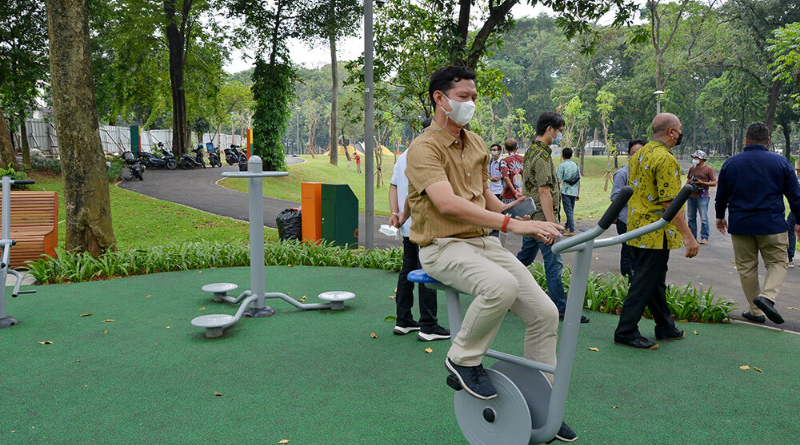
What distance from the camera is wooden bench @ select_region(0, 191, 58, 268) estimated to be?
24.3 feet

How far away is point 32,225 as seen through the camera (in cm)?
771

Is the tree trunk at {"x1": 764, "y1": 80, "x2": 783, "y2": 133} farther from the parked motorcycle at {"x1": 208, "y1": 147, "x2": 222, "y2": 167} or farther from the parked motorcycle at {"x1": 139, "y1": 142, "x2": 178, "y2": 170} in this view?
the parked motorcycle at {"x1": 139, "y1": 142, "x2": 178, "y2": 170}

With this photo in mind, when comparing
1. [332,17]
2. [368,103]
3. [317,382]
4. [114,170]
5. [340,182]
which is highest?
[332,17]

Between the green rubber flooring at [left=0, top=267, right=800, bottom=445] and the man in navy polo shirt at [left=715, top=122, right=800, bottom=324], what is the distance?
0.51m

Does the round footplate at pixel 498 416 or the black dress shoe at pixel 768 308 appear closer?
the round footplate at pixel 498 416

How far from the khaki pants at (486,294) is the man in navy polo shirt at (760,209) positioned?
343cm

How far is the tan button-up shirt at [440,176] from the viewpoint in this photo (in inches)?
100

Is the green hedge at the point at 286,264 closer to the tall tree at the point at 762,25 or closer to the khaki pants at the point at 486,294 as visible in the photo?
the khaki pants at the point at 486,294

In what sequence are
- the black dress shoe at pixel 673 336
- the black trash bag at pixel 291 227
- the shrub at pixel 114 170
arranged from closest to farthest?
1. the black dress shoe at pixel 673 336
2. the black trash bag at pixel 291 227
3. the shrub at pixel 114 170

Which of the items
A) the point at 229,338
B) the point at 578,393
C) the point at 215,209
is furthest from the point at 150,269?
the point at 215,209

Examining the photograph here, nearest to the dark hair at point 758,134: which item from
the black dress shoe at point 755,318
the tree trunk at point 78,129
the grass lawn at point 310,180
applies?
the black dress shoe at point 755,318

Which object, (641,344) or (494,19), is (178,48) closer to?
(494,19)

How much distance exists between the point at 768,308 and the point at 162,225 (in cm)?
1112

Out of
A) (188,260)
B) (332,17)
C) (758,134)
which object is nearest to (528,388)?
(758,134)
